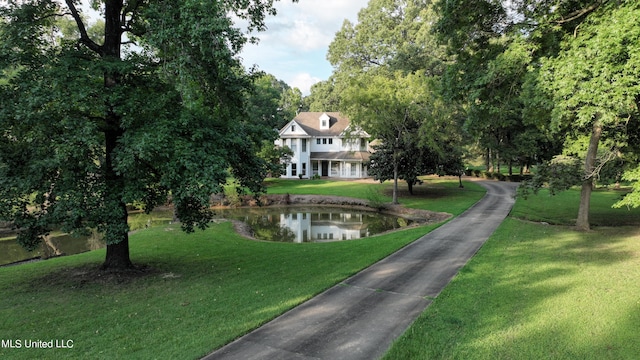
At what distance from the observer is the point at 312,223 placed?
25812 millimetres

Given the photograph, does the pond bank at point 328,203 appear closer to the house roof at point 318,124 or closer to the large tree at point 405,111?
the large tree at point 405,111

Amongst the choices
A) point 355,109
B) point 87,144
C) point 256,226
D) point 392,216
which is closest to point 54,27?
point 87,144

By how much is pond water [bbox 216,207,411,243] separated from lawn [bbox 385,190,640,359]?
9762mm

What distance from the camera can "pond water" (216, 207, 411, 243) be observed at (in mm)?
21656

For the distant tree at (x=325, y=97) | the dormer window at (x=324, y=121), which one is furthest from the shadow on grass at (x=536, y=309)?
the distant tree at (x=325, y=97)

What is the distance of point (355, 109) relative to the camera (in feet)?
89.1

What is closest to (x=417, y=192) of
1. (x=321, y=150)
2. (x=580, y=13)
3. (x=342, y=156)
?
(x=342, y=156)

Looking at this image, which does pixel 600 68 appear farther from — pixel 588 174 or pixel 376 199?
pixel 376 199

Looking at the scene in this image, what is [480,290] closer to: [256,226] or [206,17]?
[206,17]

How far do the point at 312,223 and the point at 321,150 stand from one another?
26207 mm

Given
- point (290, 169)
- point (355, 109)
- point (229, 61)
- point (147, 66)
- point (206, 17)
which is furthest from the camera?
point (290, 169)

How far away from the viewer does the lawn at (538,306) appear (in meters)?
6.49

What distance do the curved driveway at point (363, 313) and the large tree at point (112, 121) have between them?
3450 mm

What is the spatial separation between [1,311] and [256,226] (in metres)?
16.5
